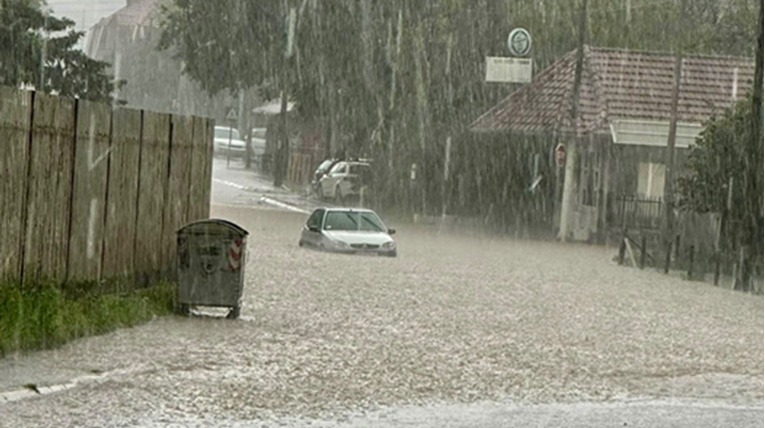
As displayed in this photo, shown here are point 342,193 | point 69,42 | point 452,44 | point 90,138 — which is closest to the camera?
point 90,138

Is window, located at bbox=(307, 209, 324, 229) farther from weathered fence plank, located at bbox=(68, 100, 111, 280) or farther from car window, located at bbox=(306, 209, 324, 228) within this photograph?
weathered fence plank, located at bbox=(68, 100, 111, 280)

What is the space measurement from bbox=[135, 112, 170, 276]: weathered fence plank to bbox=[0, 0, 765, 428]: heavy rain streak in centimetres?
5

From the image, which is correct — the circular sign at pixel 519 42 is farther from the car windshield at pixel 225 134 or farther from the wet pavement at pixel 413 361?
the car windshield at pixel 225 134

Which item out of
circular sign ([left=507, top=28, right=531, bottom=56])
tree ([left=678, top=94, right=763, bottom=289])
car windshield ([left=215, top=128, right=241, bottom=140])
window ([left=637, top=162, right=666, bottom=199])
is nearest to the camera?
tree ([left=678, top=94, right=763, bottom=289])

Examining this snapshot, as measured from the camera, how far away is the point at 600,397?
14.4 metres

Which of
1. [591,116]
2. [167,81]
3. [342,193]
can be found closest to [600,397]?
[591,116]

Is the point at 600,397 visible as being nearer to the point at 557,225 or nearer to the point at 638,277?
the point at 638,277

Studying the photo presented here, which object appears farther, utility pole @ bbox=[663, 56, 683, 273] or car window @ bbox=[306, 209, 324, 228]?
utility pole @ bbox=[663, 56, 683, 273]

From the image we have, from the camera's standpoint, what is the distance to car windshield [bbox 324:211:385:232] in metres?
35.6

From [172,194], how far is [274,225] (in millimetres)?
21757

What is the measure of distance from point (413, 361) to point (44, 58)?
12.8 m

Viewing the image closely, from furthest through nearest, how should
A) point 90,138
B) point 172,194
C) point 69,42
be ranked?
1. point 69,42
2. point 172,194
3. point 90,138

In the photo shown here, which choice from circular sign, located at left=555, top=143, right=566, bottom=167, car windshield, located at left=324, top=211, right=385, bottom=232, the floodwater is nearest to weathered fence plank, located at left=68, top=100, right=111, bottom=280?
the floodwater

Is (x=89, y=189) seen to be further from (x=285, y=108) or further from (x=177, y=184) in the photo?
(x=285, y=108)
